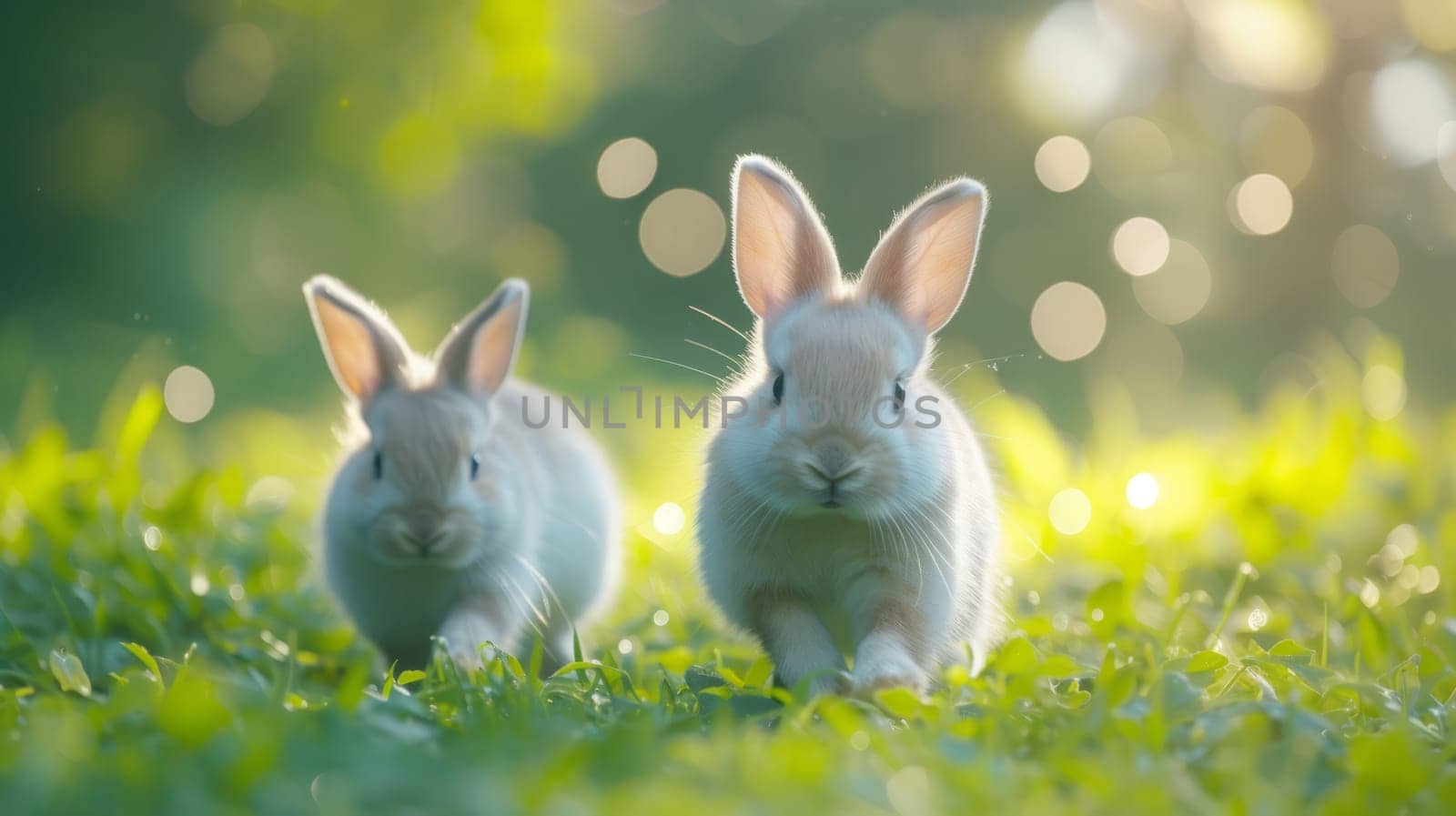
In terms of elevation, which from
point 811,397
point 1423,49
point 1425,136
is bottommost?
point 811,397

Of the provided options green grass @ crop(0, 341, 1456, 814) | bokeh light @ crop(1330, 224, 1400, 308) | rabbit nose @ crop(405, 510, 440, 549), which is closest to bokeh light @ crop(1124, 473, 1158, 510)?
green grass @ crop(0, 341, 1456, 814)

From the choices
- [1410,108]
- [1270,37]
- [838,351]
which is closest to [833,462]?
[838,351]

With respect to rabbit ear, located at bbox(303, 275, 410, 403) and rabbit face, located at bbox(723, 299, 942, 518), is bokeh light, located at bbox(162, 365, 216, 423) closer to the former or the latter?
rabbit ear, located at bbox(303, 275, 410, 403)

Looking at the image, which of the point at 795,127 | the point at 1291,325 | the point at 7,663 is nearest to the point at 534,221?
the point at 795,127

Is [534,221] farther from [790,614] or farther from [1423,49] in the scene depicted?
[790,614]

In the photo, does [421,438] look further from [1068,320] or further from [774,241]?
[1068,320]
